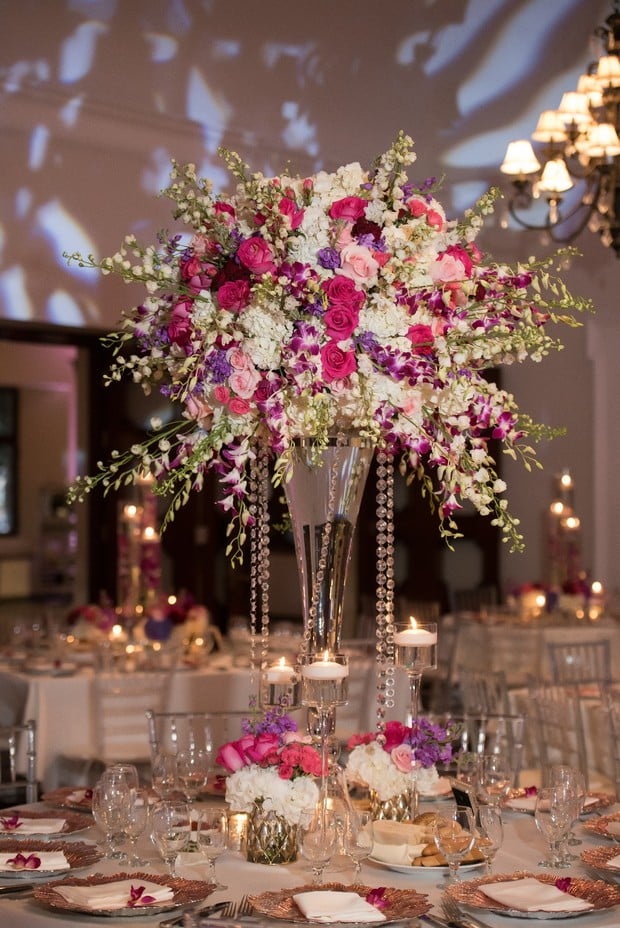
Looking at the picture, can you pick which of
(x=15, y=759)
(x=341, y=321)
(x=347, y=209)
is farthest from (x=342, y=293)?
(x=15, y=759)

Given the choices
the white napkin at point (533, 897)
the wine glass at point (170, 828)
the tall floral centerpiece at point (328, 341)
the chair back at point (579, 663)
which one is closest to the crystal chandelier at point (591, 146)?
the chair back at point (579, 663)

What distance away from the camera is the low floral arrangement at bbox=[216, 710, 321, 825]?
10.1 ft

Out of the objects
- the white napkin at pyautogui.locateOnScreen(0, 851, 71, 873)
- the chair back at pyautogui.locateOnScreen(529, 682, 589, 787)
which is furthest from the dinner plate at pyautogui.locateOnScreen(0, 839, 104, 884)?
the chair back at pyautogui.locateOnScreen(529, 682, 589, 787)

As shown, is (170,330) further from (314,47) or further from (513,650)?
(314,47)

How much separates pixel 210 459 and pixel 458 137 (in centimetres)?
835

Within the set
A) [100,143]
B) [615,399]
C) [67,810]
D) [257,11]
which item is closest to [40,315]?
[100,143]

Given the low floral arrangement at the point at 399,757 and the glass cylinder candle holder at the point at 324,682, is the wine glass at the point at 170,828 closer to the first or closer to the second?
the glass cylinder candle holder at the point at 324,682

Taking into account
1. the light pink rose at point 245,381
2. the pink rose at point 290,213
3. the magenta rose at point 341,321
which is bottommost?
the light pink rose at point 245,381

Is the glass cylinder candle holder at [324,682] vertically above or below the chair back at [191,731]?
above

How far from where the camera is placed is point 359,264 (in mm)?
3023

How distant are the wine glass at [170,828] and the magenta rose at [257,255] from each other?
3.84ft

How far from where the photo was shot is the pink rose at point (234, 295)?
10.1 feet

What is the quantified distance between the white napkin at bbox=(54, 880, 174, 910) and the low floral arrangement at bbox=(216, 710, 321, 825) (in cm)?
33

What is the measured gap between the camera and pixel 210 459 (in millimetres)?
3232
